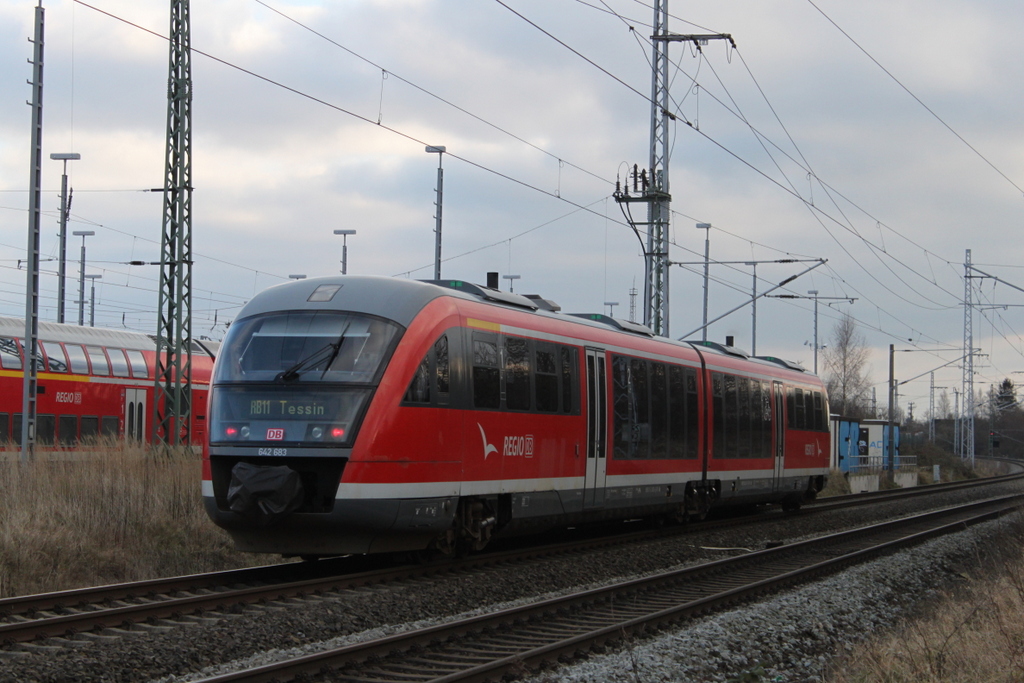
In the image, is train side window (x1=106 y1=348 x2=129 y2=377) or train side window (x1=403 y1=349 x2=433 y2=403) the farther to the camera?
train side window (x1=106 y1=348 x2=129 y2=377)

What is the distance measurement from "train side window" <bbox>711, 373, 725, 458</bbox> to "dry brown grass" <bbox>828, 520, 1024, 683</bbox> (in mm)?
8487

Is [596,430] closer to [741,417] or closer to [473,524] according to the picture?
[473,524]

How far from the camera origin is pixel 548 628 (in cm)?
1012

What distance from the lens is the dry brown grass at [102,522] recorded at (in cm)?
1212

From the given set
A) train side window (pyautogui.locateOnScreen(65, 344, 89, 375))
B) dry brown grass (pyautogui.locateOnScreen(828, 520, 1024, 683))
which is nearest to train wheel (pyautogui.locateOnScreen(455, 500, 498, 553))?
dry brown grass (pyautogui.locateOnScreen(828, 520, 1024, 683))

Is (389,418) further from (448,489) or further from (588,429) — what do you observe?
(588,429)

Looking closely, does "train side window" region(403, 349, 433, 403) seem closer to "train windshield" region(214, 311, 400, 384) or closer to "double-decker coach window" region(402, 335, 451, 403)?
"double-decker coach window" region(402, 335, 451, 403)

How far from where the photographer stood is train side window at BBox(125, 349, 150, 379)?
28.4m

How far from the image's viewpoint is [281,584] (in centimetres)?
1143

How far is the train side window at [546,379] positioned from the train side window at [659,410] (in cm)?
353

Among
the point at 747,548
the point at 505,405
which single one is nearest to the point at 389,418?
the point at 505,405

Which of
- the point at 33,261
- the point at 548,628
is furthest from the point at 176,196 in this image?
the point at 548,628

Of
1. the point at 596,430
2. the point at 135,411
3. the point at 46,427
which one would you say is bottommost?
the point at 46,427

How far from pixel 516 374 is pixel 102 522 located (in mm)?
5370
